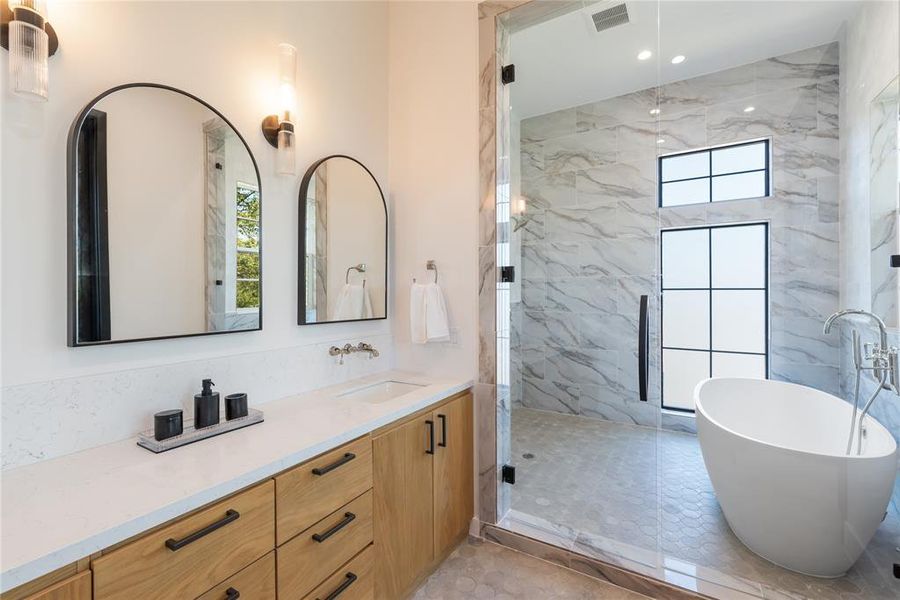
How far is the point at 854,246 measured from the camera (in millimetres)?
2068

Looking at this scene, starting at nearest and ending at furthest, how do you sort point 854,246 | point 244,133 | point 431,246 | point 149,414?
point 149,414
point 244,133
point 854,246
point 431,246

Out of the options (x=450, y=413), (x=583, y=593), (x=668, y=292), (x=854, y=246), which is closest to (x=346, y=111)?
(x=450, y=413)

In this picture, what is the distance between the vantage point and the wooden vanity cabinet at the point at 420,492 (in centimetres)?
149

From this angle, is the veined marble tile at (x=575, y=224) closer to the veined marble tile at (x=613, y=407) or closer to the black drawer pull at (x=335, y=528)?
the veined marble tile at (x=613, y=407)

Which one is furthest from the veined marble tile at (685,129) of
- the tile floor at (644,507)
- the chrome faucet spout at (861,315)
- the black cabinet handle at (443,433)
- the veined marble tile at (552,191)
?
the black cabinet handle at (443,433)

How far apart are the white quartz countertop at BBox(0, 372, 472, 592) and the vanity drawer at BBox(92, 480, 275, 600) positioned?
32 millimetres

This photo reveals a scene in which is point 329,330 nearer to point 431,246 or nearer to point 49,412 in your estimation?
point 431,246

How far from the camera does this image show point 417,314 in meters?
2.13

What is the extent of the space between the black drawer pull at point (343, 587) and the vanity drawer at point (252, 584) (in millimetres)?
234

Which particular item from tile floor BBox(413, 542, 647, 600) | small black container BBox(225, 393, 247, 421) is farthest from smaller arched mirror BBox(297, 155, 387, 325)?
tile floor BBox(413, 542, 647, 600)

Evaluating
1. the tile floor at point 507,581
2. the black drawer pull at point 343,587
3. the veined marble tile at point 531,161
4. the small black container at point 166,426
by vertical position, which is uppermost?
the veined marble tile at point 531,161

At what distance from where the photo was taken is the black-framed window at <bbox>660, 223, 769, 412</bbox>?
2.55m

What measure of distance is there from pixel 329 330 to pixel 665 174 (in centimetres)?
235

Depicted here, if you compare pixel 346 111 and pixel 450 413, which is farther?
pixel 346 111
